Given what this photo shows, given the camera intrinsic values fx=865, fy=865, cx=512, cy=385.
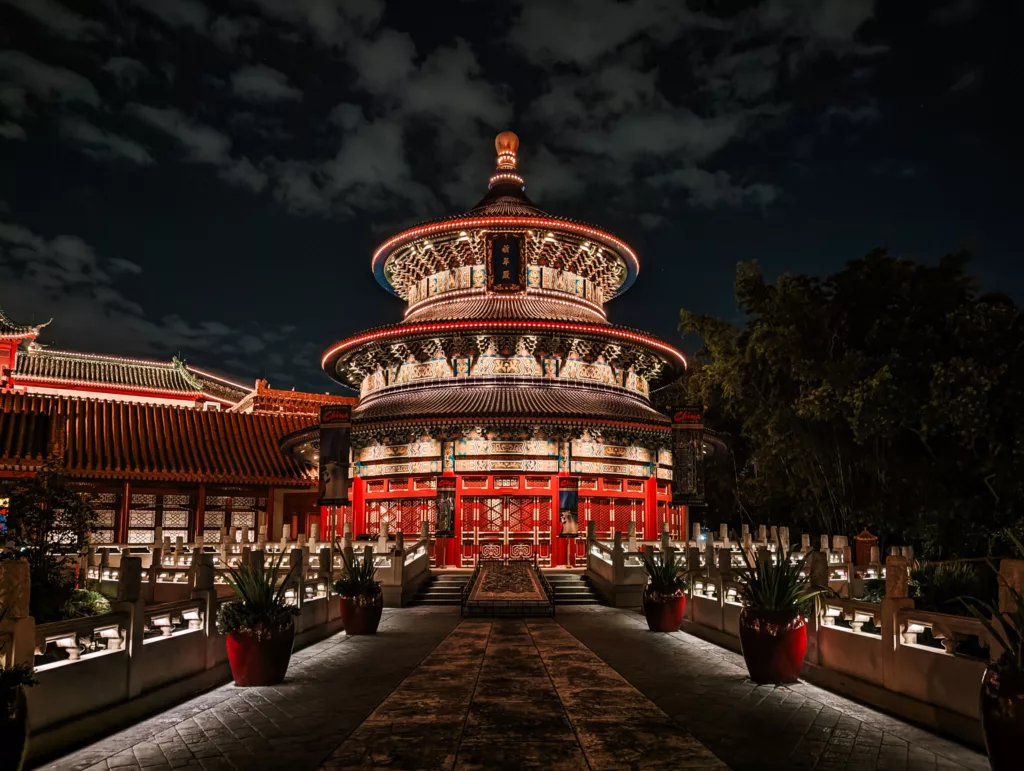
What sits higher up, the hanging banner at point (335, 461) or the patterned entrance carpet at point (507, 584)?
the hanging banner at point (335, 461)

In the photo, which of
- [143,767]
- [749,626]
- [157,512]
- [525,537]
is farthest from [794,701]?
[157,512]

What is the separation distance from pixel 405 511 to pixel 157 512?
36.6ft

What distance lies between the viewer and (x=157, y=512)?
34.1 meters

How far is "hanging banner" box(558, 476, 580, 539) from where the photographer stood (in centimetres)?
2772

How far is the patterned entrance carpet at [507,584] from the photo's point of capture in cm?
1991

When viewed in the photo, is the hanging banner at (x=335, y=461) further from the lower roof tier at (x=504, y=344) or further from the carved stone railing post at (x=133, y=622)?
the carved stone railing post at (x=133, y=622)

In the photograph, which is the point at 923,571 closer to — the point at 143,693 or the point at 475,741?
the point at 475,741

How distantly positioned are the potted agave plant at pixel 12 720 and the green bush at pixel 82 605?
1112cm

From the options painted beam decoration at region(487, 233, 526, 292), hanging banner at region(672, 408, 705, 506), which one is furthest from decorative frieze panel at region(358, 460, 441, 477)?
hanging banner at region(672, 408, 705, 506)

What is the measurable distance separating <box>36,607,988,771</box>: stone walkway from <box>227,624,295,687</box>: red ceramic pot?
22 cm

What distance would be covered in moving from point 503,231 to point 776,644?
2501 cm

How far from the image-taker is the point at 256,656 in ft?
35.6

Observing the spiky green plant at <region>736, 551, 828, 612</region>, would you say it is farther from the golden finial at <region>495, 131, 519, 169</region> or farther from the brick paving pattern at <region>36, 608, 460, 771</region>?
the golden finial at <region>495, 131, 519, 169</region>

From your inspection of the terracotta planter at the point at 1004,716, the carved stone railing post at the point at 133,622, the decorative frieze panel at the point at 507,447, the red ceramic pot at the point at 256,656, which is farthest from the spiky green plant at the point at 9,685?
the decorative frieze panel at the point at 507,447
